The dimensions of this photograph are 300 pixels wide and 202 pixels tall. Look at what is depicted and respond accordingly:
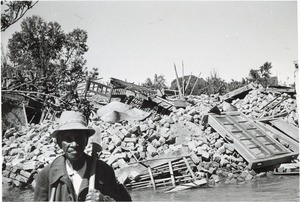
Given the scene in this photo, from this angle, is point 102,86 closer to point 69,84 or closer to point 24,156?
point 24,156

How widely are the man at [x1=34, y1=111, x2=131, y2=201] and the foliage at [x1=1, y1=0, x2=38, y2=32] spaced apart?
5.74 feet

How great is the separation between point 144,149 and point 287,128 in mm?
4519

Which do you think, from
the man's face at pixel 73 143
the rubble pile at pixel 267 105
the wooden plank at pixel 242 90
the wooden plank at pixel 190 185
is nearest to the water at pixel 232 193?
the wooden plank at pixel 190 185

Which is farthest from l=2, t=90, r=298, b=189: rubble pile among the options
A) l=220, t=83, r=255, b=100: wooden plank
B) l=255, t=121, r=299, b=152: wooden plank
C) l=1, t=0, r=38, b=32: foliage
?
l=220, t=83, r=255, b=100: wooden plank

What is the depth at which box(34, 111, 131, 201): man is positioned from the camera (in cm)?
190

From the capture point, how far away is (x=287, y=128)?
30.1 feet

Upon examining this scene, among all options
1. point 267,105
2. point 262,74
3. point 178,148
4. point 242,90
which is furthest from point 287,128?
point 262,74

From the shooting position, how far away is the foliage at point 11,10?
3.17 meters

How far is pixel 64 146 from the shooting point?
1.99m

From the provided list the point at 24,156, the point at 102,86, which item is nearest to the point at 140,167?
the point at 24,156

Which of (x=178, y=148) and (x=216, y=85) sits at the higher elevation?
(x=216, y=85)

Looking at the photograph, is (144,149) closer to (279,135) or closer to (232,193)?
(232,193)

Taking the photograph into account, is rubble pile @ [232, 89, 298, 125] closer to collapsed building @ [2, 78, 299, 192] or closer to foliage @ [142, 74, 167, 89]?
collapsed building @ [2, 78, 299, 192]

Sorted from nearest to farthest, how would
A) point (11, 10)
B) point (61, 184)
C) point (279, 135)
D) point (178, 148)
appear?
point (61, 184) < point (11, 10) < point (178, 148) < point (279, 135)
